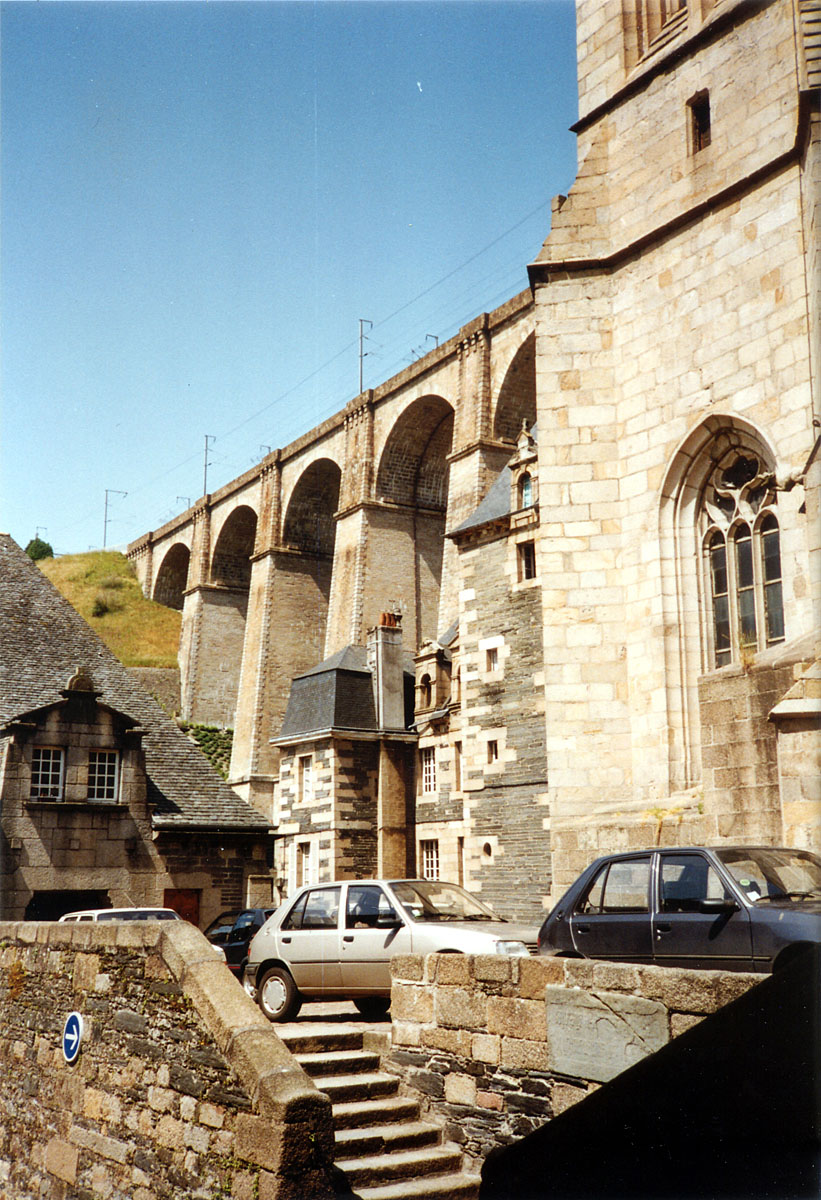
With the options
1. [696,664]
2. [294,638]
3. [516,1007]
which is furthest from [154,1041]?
[294,638]

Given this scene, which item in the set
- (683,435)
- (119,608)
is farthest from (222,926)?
(119,608)

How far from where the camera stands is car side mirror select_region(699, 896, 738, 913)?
21.6 feet

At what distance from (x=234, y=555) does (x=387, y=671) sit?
2419cm

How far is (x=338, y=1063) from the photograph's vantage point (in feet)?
26.7

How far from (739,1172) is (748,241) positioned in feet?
30.7

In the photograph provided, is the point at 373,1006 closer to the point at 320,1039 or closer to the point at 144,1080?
the point at 320,1039

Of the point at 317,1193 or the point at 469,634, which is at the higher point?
the point at 469,634

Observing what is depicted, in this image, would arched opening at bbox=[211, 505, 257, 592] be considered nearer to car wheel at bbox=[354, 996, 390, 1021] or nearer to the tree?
the tree

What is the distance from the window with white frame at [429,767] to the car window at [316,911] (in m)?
19.4

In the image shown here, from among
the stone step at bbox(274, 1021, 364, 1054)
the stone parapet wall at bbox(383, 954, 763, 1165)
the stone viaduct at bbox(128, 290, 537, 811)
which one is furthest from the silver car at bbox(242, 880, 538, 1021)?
the stone viaduct at bbox(128, 290, 537, 811)

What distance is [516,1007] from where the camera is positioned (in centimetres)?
714

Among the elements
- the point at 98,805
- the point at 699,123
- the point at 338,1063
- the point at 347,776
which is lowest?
the point at 338,1063

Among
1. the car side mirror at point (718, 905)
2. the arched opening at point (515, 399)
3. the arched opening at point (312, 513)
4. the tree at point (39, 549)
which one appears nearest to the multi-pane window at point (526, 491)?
the arched opening at point (515, 399)

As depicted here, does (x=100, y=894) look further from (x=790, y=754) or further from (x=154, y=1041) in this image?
(x=790, y=754)
